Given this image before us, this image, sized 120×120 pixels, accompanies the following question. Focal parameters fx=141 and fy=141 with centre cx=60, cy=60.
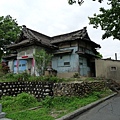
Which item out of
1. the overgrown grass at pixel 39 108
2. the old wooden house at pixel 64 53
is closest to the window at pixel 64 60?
the old wooden house at pixel 64 53

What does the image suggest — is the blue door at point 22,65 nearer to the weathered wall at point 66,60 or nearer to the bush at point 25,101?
the weathered wall at point 66,60

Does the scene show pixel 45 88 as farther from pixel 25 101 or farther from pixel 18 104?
pixel 18 104

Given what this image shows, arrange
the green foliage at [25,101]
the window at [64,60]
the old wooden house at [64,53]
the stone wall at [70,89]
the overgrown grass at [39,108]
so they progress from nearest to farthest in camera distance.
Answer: the overgrown grass at [39,108], the green foliage at [25,101], the stone wall at [70,89], the old wooden house at [64,53], the window at [64,60]

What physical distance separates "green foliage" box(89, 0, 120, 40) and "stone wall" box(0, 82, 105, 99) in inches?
244

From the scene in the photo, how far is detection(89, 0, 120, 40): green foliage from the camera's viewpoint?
39.8ft

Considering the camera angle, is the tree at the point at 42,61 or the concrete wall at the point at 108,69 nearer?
the tree at the point at 42,61

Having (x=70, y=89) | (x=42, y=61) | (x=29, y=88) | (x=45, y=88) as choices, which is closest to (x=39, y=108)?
(x=45, y=88)

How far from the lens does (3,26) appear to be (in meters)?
25.5

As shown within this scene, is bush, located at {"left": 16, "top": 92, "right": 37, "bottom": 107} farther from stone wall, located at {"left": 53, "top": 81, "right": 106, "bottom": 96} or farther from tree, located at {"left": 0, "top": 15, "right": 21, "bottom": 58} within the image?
tree, located at {"left": 0, "top": 15, "right": 21, "bottom": 58}

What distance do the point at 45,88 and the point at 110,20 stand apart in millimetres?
9077

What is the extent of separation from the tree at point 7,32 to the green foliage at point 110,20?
1555 centimetres

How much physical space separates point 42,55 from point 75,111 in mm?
7572

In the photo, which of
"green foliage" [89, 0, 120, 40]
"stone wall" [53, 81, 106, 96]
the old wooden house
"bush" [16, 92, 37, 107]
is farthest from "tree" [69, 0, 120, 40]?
"bush" [16, 92, 37, 107]

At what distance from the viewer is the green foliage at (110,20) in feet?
39.8
